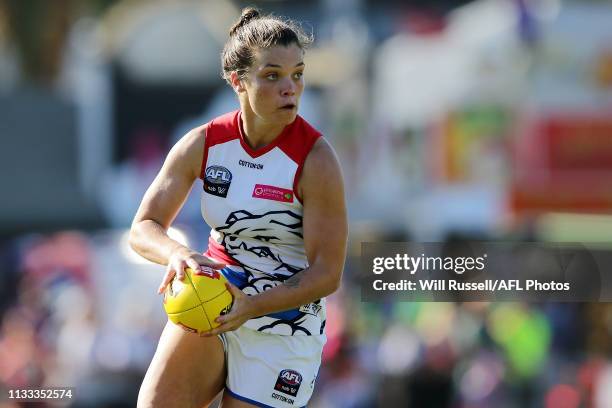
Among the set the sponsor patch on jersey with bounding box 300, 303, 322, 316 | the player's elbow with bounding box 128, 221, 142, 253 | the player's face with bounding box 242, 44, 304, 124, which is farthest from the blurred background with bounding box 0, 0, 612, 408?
the player's face with bounding box 242, 44, 304, 124

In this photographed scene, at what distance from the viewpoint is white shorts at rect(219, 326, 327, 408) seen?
15.9 ft

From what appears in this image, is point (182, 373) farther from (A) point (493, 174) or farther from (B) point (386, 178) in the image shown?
(B) point (386, 178)

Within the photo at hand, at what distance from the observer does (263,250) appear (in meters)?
4.88

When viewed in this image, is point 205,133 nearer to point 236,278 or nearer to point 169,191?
point 169,191

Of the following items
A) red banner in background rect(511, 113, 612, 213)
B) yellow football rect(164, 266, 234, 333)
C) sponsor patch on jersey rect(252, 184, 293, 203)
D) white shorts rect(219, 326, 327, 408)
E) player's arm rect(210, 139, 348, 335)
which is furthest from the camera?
red banner in background rect(511, 113, 612, 213)

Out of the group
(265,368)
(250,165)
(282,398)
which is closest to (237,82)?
(250,165)

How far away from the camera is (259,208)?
4766mm

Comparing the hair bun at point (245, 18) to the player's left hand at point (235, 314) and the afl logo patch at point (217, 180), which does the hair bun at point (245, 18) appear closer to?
the afl logo patch at point (217, 180)

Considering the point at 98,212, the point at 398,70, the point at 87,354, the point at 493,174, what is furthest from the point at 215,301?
the point at 98,212

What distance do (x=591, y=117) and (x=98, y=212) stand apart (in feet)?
32.6

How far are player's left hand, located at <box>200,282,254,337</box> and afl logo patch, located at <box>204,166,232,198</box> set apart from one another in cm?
46

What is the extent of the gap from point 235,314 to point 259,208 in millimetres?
495

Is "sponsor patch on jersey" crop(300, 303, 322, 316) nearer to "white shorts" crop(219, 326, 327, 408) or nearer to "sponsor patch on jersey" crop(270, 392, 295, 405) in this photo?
"white shorts" crop(219, 326, 327, 408)

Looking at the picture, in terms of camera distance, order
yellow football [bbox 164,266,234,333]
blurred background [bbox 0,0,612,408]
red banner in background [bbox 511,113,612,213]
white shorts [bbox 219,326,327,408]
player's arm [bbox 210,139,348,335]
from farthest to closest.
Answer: red banner in background [bbox 511,113,612,213], blurred background [bbox 0,0,612,408], white shorts [bbox 219,326,327,408], player's arm [bbox 210,139,348,335], yellow football [bbox 164,266,234,333]
